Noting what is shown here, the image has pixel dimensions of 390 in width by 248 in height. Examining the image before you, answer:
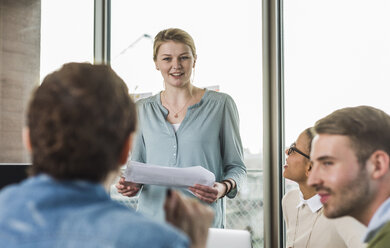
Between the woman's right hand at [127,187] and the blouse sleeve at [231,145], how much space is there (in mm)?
433

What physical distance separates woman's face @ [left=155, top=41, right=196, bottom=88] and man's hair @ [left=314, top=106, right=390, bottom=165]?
106cm

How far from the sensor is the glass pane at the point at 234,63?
262 cm

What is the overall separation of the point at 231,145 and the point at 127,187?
54 cm

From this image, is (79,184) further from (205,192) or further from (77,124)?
(205,192)

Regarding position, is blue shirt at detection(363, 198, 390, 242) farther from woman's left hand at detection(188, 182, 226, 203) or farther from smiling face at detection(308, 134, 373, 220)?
woman's left hand at detection(188, 182, 226, 203)

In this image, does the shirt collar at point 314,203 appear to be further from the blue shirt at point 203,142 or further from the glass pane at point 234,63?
the glass pane at point 234,63

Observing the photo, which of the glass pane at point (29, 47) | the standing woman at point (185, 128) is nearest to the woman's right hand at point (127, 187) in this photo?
the standing woman at point (185, 128)

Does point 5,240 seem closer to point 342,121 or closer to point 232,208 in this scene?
point 342,121

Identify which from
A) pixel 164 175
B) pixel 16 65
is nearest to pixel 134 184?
pixel 164 175

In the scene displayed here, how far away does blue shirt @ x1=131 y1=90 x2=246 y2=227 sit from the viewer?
2016mm

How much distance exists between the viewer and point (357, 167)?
3.30ft

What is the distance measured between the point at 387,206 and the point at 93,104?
2.27ft

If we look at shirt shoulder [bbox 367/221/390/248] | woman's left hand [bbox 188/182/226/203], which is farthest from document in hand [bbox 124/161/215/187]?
shirt shoulder [bbox 367/221/390/248]

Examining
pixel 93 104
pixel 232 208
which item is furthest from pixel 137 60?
pixel 93 104
